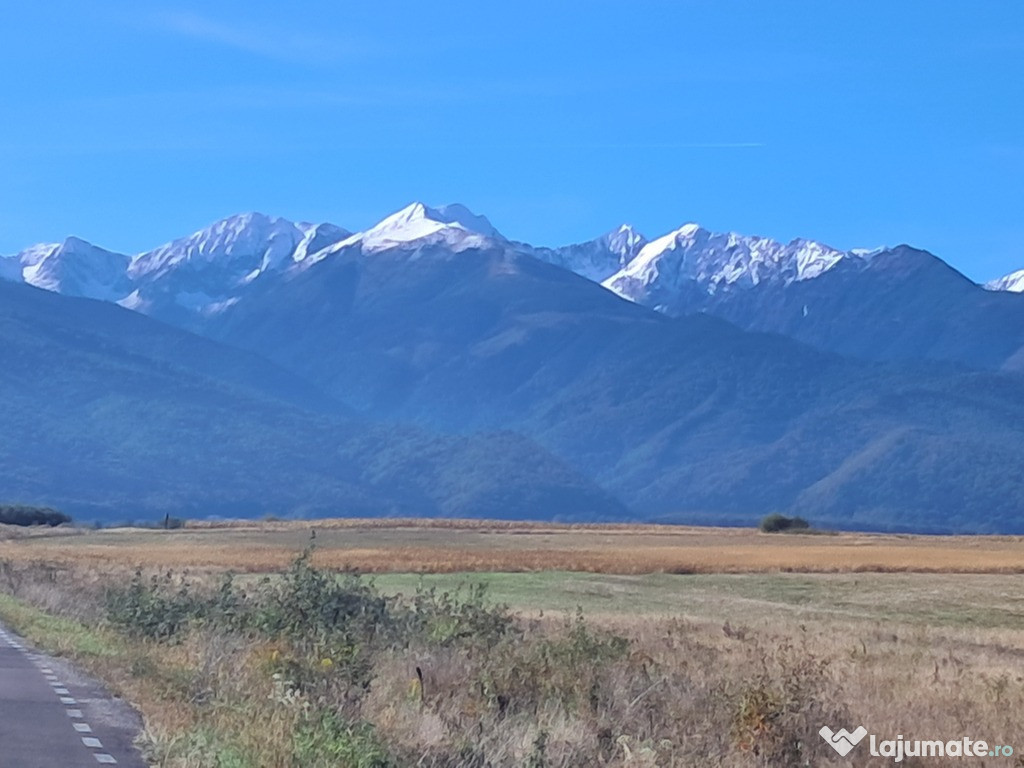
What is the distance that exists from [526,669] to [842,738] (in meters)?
4.11

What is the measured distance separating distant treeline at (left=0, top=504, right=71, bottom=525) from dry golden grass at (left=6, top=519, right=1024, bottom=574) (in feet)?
68.9

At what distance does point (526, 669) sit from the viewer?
1809cm

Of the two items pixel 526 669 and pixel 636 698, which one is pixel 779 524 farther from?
pixel 636 698

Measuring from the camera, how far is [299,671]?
1755cm

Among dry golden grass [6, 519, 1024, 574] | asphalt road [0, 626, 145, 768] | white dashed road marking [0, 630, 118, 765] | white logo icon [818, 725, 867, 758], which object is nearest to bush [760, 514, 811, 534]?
dry golden grass [6, 519, 1024, 574]

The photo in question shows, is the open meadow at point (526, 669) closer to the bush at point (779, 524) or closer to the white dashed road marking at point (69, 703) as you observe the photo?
the white dashed road marking at point (69, 703)

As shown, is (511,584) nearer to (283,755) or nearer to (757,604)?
(757,604)

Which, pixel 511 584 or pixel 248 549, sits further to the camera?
pixel 248 549

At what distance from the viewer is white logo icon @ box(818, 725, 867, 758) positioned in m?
15.1

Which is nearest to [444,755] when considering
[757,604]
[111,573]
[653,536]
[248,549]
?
[757,604]

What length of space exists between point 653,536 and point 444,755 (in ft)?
309

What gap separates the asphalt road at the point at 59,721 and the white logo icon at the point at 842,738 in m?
6.57

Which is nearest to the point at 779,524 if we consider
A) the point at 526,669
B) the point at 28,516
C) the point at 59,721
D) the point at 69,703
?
the point at 28,516

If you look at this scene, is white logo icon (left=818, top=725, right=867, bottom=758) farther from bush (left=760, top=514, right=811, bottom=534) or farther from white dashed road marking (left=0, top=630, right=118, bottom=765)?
bush (left=760, top=514, right=811, bottom=534)
